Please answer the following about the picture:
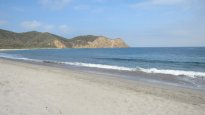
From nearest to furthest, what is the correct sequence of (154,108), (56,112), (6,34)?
1. (56,112)
2. (154,108)
3. (6,34)

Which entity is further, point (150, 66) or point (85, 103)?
point (150, 66)

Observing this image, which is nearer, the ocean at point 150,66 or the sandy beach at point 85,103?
the sandy beach at point 85,103

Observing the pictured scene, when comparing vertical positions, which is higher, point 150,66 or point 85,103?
point 85,103

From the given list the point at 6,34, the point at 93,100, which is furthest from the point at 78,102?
the point at 6,34

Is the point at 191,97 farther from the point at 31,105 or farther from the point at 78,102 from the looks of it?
the point at 31,105

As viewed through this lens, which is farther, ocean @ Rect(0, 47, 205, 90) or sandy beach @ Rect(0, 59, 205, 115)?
ocean @ Rect(0, 47, 205, 90)

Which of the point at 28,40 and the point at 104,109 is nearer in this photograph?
the point at 104,109

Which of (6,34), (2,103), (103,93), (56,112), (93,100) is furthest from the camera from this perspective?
(6,34)

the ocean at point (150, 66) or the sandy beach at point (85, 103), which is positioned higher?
the sandy beach at point (85, 103)

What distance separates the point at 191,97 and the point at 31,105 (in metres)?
6.59

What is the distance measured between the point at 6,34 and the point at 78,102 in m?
188

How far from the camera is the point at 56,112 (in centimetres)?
681

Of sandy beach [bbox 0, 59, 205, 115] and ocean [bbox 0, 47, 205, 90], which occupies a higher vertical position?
sandy beach [bbox 0, 59, 205, 115]

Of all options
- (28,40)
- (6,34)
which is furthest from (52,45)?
(6,34)
